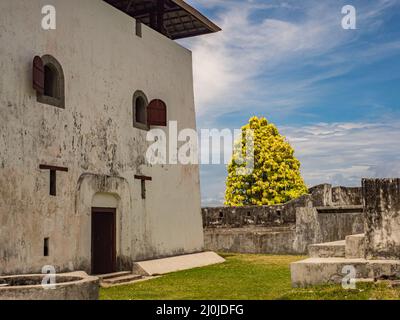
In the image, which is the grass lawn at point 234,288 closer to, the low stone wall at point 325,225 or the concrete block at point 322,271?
the concrete block at point 322,271

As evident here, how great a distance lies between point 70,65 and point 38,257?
14.6 feet

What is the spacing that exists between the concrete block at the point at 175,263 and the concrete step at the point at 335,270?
18.2 feet

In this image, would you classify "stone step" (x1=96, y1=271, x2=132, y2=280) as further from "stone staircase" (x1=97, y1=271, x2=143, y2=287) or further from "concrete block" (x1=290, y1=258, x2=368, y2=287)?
"concrete block" (x1=290, y1=258, x2=368, y2=287)

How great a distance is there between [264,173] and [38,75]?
67.1 feet

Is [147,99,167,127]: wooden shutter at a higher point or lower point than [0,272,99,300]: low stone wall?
higher

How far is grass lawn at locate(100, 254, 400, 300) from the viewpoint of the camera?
8789 mm

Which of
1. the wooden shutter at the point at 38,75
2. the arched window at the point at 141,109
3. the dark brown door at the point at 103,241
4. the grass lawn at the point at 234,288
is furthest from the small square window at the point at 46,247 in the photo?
the arched window at the point at 141,109

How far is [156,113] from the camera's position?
53.5 ft

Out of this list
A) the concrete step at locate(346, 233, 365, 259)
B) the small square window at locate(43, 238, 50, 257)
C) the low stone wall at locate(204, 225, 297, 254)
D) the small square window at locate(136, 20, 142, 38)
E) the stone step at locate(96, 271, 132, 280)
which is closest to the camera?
the concrete step at locate(346, 233, 365, 259)

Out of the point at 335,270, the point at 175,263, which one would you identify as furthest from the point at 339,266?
the point at 175,263

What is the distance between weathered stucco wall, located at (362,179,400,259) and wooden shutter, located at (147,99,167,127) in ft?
25.6

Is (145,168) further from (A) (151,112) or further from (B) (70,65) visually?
(B) (70,65)

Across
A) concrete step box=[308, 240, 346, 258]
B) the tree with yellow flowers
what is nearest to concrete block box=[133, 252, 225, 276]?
concrete step box=[308, 240, 346, 258]

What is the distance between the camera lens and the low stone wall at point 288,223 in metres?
19.5
